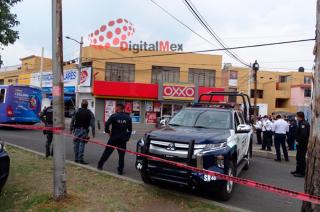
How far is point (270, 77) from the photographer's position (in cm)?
5544

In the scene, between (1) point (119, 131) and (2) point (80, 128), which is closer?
(1) point (119, 131)

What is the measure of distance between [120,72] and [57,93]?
28390mm

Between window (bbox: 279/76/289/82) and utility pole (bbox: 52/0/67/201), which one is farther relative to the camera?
window (bbox: 279/76/289/82)

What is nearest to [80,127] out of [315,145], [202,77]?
[315,145]

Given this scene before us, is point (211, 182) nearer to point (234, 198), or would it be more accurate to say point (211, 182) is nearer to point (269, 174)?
point (234, 198)

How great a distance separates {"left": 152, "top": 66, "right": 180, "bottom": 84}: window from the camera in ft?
114

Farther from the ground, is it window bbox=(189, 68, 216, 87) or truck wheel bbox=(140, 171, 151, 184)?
window bbox=(189, 68, 216, 87)

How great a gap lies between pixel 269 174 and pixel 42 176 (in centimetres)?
607

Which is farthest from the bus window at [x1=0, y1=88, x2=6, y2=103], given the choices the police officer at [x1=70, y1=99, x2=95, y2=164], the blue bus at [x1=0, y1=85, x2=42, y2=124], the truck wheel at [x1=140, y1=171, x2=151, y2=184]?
the truck wheel at [x1=140, y1=171, x2=151, y2=184]

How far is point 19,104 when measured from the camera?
20.8 metres

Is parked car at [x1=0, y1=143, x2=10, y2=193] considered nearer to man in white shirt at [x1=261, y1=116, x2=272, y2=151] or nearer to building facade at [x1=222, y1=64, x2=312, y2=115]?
man in white shirt at [x1=261, y1=116, x2=272, y2=151]

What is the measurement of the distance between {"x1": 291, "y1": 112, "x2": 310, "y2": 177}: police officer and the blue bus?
54.2 feet

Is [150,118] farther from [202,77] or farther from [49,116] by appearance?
[49,116]

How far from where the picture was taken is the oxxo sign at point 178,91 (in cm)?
3356
